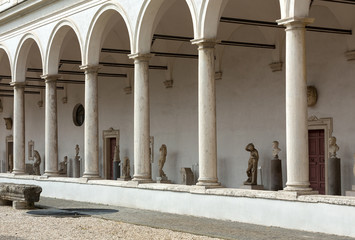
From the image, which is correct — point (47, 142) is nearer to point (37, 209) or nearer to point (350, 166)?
point (37, 209)

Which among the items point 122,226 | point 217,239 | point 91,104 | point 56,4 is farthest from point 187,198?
point 56,4

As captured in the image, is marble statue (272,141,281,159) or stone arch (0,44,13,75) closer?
marble statue (272,141,281,159)

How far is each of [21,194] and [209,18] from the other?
6.36 m

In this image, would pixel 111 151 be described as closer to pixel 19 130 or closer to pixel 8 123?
pixel 19 130

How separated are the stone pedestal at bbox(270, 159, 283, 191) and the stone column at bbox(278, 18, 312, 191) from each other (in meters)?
5.68

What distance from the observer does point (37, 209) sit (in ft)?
55.3

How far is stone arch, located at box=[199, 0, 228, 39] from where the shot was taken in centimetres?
1439

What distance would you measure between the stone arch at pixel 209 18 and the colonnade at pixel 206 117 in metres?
0.17

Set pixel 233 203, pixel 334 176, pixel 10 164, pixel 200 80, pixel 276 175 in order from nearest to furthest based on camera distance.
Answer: pixel 233 203
pixel 200 80
pixel 334 176
pixel 276 175
pixel 10 164

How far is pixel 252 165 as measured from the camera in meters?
19.1

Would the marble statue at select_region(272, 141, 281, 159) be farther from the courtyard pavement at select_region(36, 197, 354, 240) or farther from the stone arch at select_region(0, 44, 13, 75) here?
the stone arch at select_region(0, 44, 13, 75)

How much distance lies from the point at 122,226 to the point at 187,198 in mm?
2315

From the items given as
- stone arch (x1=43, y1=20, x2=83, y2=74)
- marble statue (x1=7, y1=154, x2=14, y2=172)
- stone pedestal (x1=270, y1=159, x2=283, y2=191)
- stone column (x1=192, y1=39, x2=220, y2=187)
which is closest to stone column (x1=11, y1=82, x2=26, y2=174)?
stone arch (x1=43, y1=20, x2=83, y2=74)

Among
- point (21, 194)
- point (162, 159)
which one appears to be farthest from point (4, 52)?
point (21, 194)
